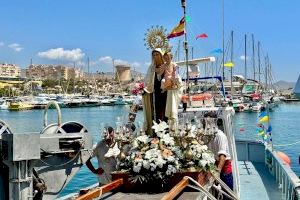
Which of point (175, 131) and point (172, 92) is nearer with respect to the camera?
point (175, 131)

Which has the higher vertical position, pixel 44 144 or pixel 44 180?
pixel 44 144

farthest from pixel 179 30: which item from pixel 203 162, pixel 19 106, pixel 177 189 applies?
pixel 19 106

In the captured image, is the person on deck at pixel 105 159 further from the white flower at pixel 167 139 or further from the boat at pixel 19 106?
the boat at pixel 19 106

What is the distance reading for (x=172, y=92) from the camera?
752 cm

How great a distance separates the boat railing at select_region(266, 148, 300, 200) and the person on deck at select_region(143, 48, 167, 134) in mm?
2956

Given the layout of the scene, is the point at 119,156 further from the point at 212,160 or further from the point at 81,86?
the point at 81,86

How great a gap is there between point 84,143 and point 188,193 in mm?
4484

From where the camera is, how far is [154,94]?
766 centimetres

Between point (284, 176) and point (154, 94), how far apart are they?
546 cm

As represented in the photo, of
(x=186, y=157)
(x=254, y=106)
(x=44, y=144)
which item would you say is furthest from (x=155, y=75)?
(x=254, y=106)

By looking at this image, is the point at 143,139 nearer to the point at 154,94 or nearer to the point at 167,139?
the point at 167,139

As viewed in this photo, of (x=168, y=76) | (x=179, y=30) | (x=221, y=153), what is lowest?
(x=221, y=153)

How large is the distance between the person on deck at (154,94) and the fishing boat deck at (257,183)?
449cm

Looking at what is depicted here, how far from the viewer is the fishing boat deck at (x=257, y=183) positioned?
11.6m
